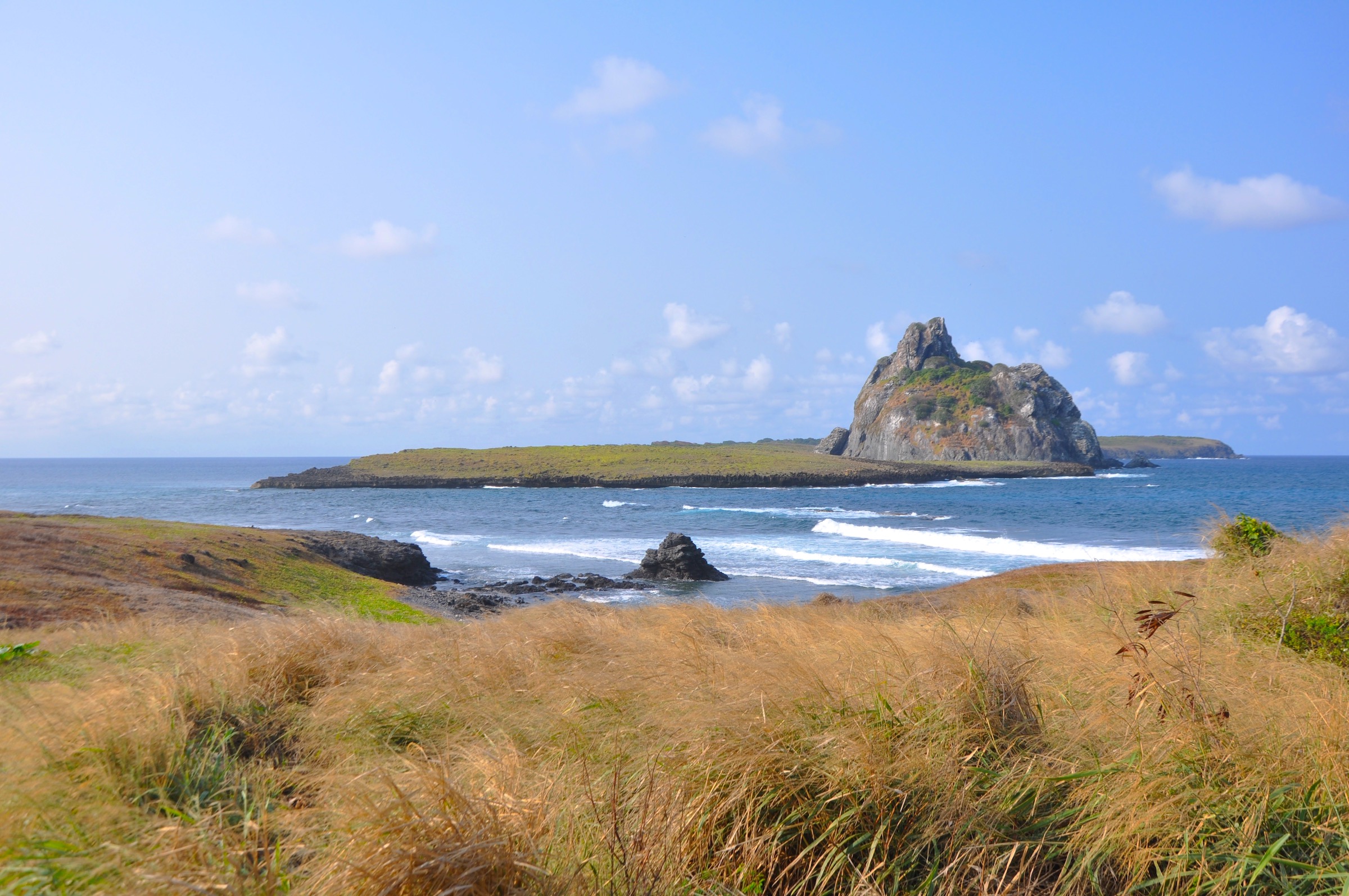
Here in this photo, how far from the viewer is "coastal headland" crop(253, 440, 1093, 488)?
316ft

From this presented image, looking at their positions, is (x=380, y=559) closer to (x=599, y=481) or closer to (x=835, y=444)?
(x=599, y=481)

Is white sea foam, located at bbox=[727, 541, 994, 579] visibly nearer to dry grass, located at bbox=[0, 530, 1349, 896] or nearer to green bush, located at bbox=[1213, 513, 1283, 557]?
green bush, located at bbox=[1213, 513, 1283, 557]

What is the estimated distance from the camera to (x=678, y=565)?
27.4 metres

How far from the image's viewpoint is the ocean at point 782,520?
98.2 feet

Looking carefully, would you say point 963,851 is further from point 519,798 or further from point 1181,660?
point 1181,660

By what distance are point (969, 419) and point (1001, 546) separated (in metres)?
112

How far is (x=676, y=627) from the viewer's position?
6.67 metres

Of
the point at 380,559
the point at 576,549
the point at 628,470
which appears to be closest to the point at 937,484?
the point at 628,470

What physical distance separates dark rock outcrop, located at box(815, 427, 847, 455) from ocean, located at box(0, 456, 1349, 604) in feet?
204

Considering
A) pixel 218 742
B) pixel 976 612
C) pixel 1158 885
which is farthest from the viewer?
pixel 976 612

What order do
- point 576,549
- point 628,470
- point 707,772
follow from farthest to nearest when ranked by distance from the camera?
point 628,470 → point 576,549 → point 707,772

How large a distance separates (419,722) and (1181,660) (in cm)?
448

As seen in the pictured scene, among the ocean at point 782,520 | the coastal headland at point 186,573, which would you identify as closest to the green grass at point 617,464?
the ocean at point 782,520

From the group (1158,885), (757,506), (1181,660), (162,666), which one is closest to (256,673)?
(162,666)
